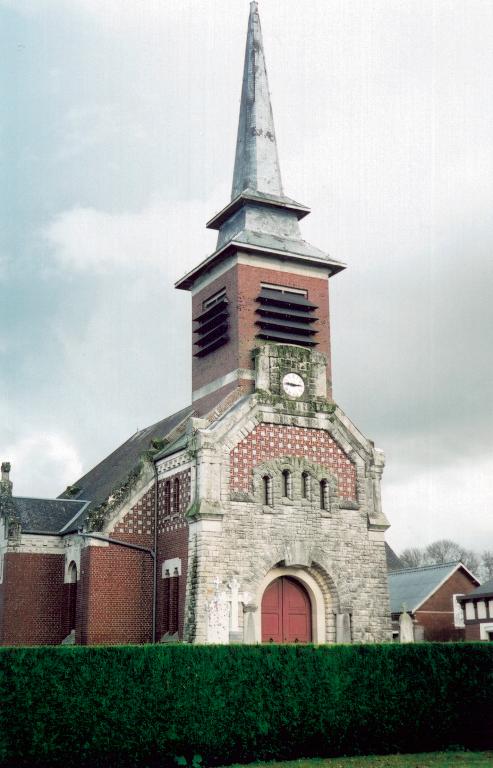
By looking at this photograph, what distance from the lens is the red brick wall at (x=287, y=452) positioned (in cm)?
2947

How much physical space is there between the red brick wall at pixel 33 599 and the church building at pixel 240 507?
0.05m

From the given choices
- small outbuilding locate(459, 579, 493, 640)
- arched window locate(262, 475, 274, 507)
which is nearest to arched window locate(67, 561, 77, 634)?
arched window locate(262, 475, 274, 507)

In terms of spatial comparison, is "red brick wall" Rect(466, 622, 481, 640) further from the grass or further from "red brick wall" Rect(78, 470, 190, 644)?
the grass

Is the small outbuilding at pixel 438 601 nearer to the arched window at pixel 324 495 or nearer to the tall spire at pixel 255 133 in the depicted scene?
the arched window at pixel 324 495

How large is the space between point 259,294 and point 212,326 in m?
2.42

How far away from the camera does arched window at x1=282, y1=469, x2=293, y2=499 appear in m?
30.0

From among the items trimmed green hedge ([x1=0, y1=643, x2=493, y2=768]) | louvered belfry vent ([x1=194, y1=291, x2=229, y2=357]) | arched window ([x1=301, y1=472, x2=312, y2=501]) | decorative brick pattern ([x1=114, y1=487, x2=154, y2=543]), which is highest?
louvered belfry vent ([x1=194, y1=291, x2=229, y2=357])

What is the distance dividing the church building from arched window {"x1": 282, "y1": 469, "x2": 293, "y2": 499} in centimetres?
4

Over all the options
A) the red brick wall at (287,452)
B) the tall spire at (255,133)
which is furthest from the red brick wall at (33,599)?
the tall spire at (255,133)

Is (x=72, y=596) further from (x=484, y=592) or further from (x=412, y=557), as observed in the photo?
(x=412, y=557)

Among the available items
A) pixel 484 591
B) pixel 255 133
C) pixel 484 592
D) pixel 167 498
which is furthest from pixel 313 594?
pixel 255 133

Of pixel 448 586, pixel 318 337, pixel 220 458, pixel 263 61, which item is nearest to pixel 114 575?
pixel 220 458

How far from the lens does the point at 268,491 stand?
29766mm

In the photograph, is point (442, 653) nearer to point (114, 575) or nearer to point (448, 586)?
point (114, 575)
